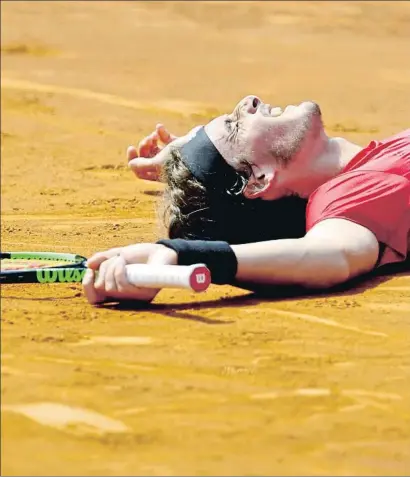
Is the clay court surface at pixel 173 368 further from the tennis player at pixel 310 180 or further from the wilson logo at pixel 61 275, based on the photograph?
the tennis player at pixel 310 180

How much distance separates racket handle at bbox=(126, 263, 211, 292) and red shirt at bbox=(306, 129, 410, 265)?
828 mm

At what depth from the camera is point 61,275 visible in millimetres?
3875

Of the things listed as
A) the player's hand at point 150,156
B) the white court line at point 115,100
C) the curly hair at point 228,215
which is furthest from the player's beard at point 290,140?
the white court line at point 115,100

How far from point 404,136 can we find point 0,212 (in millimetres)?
2308

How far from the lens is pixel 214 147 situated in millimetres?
4262

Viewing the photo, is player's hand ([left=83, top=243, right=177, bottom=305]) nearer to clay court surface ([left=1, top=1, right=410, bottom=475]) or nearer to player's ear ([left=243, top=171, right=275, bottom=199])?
clay court surface ([left=1, top=1, right=410, bottom=475])

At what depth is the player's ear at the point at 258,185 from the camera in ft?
13.9

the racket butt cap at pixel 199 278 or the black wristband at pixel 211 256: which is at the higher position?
the black wristband at pixel 211 256

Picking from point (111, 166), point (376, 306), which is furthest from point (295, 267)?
point (111, 166)

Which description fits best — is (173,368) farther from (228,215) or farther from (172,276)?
(228,215)

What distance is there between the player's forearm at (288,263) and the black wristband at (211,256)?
3 cm

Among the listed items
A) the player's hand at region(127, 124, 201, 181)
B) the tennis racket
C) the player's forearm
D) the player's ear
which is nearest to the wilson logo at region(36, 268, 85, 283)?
the tennis racket

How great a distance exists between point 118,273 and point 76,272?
340 millimetres

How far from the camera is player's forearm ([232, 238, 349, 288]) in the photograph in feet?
12.3
